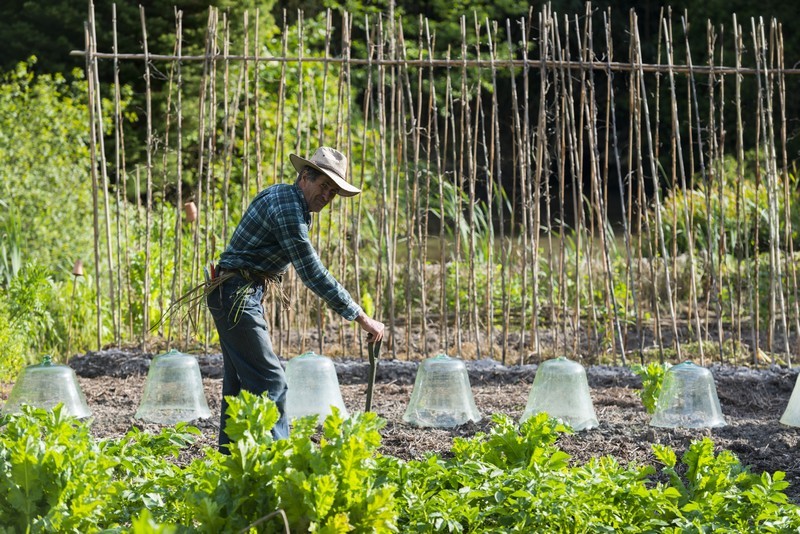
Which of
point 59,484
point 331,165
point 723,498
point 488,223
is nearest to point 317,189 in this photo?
point 331,165

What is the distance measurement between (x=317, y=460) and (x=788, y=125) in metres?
14.4

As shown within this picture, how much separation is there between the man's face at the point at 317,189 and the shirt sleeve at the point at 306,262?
0.14 metres

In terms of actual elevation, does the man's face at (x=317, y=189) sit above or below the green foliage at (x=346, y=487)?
above

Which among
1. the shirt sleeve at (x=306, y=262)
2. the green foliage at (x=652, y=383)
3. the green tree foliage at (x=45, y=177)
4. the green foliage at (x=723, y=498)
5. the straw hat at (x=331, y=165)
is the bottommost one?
the green foliage at (x=723, y=498)

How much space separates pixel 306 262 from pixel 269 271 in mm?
282

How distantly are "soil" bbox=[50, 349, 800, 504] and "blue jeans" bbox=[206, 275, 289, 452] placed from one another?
0.48 m

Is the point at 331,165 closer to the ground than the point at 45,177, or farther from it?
closer to the ground

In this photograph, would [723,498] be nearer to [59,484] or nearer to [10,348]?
[59,484]

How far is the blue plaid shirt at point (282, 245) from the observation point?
4.18 metres

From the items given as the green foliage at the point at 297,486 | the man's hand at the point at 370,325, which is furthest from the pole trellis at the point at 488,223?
the green foliage at the point at 297,486

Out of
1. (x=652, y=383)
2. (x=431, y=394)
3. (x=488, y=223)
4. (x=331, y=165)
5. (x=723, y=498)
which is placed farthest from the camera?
(x=488, y=223)

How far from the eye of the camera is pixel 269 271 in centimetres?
442

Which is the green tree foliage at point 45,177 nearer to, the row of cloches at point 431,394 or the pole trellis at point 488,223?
the pole trellis at point 488,223

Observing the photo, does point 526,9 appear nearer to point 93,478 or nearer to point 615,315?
point 615,315
